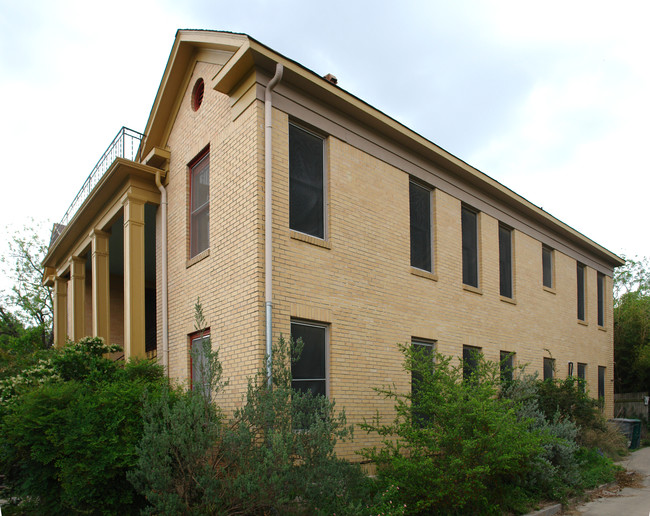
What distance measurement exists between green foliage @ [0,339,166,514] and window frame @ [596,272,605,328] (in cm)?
1888

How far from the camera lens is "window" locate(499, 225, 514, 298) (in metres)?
15.1

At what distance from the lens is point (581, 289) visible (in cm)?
2011

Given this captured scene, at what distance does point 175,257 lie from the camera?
1125cm

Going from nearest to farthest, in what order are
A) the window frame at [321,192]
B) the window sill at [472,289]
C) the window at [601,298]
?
the window frame at [321,192] → the window sill at [472,289] → the window at [601,298]

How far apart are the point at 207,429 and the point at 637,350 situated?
23.1m

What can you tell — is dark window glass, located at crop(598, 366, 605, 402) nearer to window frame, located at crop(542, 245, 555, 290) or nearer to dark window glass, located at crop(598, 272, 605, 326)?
dark window glass, located at crop(598, 272, 605, 326)

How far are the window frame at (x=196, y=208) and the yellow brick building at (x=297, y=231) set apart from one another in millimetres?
40

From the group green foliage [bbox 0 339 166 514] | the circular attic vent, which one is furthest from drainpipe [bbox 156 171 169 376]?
green foliage [bbox 0 339 166 514]

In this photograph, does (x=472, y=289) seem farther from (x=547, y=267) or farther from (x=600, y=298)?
(x=600, y=298)

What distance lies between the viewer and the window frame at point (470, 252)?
1362 centimetres

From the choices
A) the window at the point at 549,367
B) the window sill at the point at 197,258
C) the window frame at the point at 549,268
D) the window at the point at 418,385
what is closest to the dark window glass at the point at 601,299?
the window frame at the point at 549,268

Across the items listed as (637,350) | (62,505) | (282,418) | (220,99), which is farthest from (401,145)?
(637,350)

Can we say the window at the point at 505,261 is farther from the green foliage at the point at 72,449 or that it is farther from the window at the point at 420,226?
the green foliage at the point at 72,449

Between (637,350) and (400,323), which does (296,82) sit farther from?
(637,350)
